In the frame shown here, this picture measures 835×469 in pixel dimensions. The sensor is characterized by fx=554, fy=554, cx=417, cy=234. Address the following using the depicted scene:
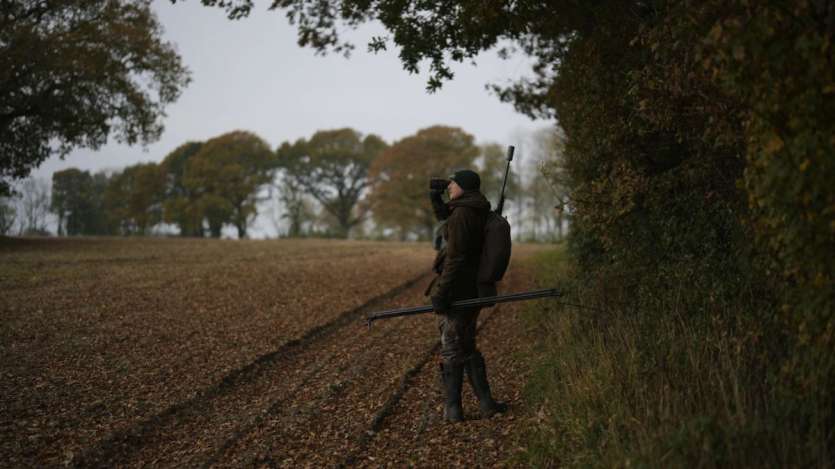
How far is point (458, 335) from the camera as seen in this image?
559 cm

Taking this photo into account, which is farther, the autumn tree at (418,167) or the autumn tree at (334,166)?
the autumn tree at (334,166)

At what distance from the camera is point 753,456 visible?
3.36 metres

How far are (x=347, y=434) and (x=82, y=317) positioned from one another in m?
6.93

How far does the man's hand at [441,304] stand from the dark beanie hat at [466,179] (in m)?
1.11

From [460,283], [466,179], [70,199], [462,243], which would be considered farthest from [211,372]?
[70,199]

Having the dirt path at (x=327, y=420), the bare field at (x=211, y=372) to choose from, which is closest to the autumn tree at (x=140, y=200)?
the bare field at (x=211, y=372)

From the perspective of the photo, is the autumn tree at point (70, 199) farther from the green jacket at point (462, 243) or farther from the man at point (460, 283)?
the green jacket at point (462, 243)

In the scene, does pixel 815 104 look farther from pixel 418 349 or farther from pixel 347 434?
pixel 418 349

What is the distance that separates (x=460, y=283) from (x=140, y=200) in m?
57.6

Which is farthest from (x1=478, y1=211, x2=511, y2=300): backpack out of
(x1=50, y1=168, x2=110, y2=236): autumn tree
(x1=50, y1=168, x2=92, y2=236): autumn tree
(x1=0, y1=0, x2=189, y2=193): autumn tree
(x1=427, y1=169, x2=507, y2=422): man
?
(x1=50, y1=168, x2=92, y2=236): autumn tree

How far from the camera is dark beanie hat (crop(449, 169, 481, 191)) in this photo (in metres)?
5.49

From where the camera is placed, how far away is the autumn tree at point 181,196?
52.6m

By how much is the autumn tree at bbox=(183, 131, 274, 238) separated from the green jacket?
5026 centimetres

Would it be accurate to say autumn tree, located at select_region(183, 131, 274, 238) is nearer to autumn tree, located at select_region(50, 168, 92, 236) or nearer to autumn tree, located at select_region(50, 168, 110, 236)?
autumn tree, located at select_region(50, 168, 110, 236)
